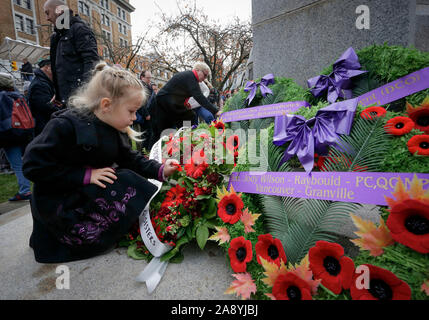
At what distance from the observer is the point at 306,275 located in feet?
3.09

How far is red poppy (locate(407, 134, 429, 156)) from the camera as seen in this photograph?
1.04 m

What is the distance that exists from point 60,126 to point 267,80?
2109 millimetres

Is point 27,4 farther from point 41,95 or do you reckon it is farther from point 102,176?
point 102,176

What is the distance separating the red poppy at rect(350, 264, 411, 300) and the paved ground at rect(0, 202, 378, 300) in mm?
599

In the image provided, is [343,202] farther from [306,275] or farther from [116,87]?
[116,87]

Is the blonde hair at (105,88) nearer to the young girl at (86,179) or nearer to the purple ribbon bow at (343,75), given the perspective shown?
the young girl at (86,179)

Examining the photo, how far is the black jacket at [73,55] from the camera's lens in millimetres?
2691

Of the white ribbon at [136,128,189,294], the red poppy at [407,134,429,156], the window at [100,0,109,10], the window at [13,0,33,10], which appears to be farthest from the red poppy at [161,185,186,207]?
the window at [100,0,109,10]

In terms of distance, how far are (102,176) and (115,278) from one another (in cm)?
66

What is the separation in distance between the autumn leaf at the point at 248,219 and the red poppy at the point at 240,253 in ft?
0.21

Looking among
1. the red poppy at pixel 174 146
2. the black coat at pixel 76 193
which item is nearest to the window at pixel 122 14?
the red poppy at pixel 174 146

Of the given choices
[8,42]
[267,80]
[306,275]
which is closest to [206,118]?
[267,80]

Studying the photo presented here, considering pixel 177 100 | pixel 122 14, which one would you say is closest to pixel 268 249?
pixel 177 100

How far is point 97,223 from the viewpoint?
5.21 feet
